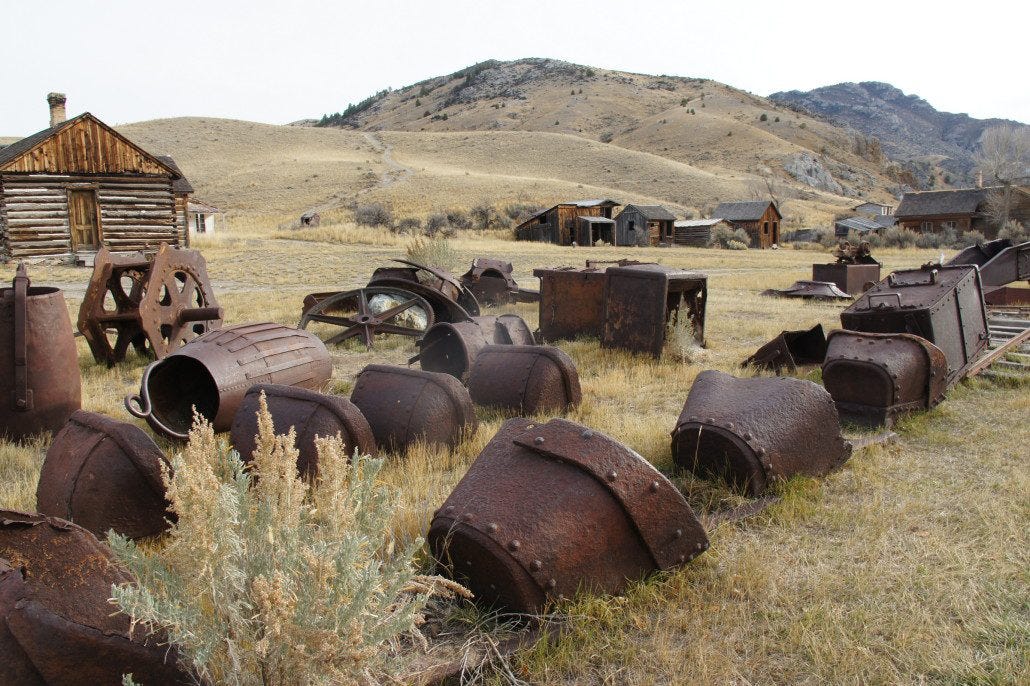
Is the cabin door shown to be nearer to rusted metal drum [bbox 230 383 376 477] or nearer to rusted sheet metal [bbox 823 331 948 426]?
rusted metal drum [bbox 230 383 376 477]

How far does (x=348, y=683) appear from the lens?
74.7 inches

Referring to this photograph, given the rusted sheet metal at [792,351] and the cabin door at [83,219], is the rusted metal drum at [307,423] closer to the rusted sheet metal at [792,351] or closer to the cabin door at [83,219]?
the rusted sheet metal at [792,351]

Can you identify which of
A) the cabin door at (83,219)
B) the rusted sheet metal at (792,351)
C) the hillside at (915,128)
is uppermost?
the hillside at (915,128)

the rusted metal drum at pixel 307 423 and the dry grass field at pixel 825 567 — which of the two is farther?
the rusted metal drum at pixel 307 423

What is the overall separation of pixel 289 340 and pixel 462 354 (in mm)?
1853

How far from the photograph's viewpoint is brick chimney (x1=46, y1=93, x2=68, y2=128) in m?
22.8

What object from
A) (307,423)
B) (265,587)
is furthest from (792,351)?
(265,587)

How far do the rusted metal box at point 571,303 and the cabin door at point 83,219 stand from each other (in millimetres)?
19471

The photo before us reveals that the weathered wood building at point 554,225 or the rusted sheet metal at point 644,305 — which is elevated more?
the weathered wood building at point 554,225

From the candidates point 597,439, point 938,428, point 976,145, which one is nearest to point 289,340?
point 597,439

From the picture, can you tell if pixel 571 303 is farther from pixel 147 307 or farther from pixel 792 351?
pixel 147 307

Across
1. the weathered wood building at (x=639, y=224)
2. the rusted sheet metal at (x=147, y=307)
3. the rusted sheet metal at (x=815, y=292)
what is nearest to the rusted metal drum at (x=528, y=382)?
the rusted sheet metal at (x=147, y=307)

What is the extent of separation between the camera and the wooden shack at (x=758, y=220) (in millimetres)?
42062

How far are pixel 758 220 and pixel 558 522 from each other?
43.2 meters
